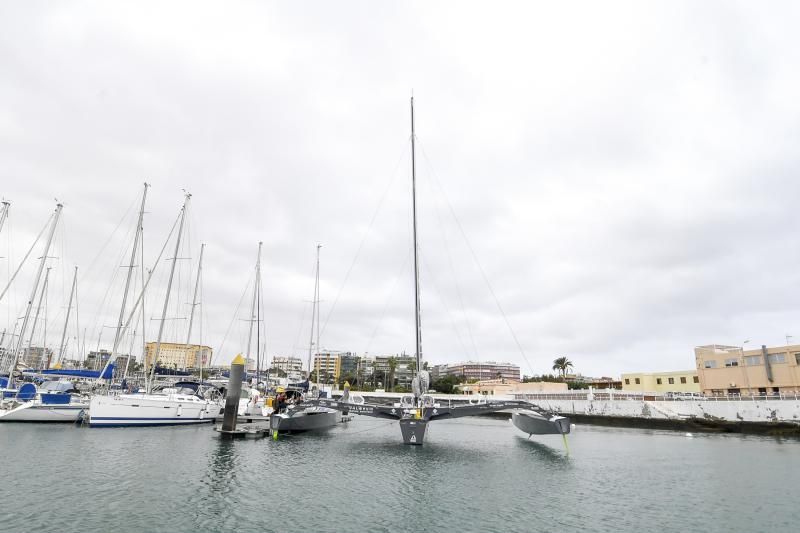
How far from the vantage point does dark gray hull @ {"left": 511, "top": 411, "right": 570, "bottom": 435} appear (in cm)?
2890

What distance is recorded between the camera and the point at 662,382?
7262 cm

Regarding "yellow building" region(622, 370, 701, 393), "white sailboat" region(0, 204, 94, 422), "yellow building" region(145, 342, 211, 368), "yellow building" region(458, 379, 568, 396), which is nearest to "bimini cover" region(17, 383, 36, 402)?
"white sailboat" region(0, 204, 94, 422)

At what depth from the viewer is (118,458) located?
70.7ft

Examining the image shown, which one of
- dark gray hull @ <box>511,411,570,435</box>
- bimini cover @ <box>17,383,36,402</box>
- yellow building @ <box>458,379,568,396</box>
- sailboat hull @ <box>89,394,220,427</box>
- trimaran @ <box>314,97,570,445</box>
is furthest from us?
yellow building @ <box>458,379,568,396</box>

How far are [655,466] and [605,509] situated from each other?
11479 mm

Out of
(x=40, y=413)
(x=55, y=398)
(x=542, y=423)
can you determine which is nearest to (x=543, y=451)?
(x=542, y=423)

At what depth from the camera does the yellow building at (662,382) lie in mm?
68250

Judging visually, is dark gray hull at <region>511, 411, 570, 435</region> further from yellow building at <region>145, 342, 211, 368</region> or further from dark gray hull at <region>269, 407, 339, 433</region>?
yellow building at <region>145, 342, 211, 368</region>

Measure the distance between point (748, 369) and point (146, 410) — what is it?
6906cm

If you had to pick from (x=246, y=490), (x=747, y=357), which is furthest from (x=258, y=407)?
(x=747, y=357)

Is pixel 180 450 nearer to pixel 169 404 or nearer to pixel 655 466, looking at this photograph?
pixel 169 404

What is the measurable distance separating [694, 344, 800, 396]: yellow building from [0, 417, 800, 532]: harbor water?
27686 millimetres

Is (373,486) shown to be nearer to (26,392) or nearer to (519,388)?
(26,392)

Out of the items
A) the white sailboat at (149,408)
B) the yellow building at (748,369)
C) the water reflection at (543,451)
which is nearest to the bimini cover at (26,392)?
the white sailboat at (149,408)
